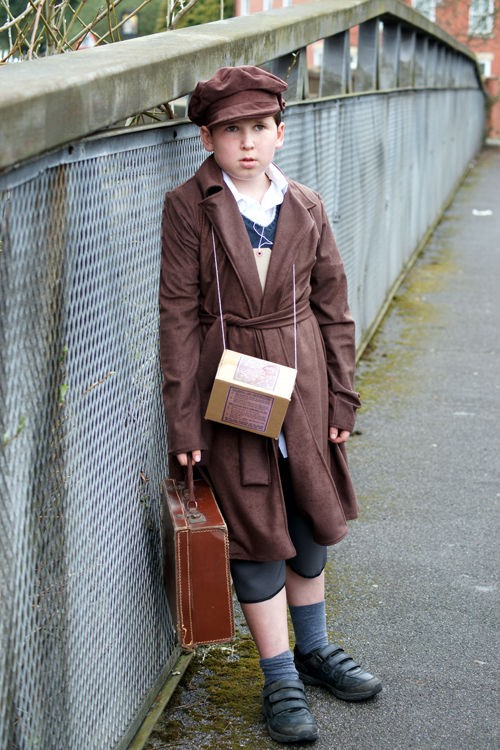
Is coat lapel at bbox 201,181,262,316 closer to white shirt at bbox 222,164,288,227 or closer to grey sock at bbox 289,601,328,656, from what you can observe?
white shirt at bbox 222,164,288,227

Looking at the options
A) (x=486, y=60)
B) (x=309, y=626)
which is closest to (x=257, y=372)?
(x=309, y=626)

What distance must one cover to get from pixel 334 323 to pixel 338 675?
1.00 m

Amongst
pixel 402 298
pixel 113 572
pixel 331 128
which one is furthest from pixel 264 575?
pixel 402 298

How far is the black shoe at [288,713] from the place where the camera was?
3.18 meters

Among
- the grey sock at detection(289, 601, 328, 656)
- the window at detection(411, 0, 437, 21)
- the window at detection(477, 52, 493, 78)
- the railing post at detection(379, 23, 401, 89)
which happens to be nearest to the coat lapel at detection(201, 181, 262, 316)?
the grey sock at detection(289, 601, 328, 656)

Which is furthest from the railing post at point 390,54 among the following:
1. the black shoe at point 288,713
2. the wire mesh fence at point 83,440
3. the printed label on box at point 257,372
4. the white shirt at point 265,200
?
the black shoe at point 288,713

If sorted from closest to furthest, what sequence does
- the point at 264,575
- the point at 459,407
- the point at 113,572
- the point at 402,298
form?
the point at 113,572 < the point at 264,575 < the point at 459,407 < the point at 402,298

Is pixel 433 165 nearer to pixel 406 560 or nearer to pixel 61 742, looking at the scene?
pixel 406 560

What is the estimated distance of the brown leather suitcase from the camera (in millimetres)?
2908

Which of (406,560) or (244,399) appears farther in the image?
(406,560)

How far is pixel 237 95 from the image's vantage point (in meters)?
2.96

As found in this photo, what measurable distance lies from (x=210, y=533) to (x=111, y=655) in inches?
14.6

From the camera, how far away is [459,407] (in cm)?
665

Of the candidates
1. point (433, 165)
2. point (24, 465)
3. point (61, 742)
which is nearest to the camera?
point (24, 465)
